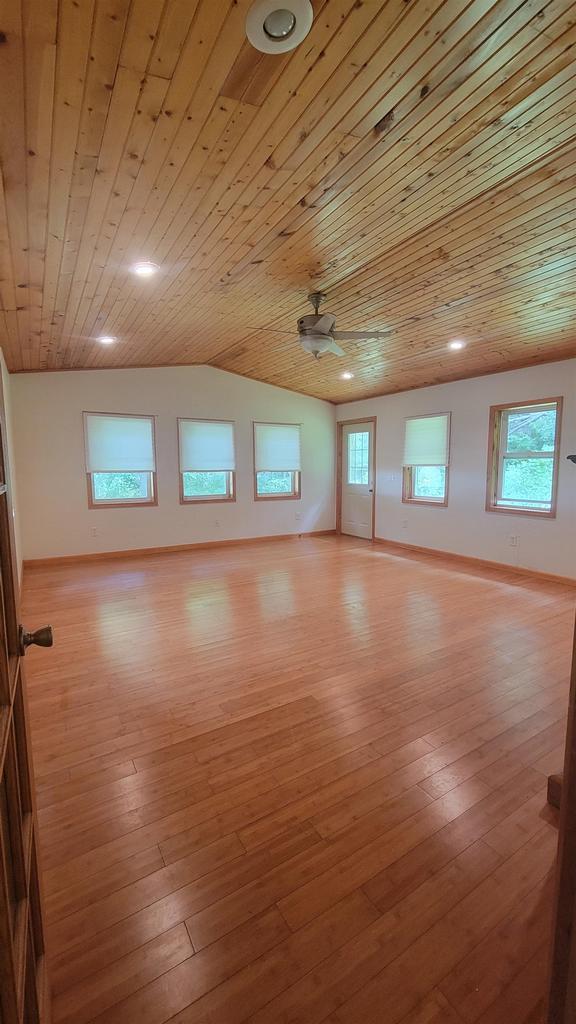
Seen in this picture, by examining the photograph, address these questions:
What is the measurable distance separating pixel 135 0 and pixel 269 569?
5002 millimetres

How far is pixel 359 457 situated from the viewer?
7.97 m

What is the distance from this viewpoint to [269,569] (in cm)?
576

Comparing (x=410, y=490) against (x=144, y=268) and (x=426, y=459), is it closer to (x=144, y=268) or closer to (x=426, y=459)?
(x=426, y=459)

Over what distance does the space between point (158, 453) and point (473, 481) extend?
4.58 meters

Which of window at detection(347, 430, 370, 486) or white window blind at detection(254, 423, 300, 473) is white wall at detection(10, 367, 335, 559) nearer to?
white window blind at detection(254, 423, 300, 473)

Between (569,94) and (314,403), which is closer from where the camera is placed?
(569,94)

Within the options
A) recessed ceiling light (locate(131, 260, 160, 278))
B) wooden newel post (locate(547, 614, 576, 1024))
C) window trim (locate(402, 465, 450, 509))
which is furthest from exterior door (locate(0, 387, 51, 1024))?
window trim (locate(402, 465, 450, 509))

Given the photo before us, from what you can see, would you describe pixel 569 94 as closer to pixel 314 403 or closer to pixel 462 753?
pixel 462 753

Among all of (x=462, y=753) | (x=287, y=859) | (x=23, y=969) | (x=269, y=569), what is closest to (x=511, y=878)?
(x=462, y=753)

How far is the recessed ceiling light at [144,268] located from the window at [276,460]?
419 centimetres


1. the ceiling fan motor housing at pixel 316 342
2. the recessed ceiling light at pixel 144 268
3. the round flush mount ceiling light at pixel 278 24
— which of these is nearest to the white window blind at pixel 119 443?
the recessed ceiling light at pixel 144 268

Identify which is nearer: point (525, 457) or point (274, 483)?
point (525, 457)

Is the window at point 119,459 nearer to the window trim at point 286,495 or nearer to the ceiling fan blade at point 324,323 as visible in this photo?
the window trim at point 286,495

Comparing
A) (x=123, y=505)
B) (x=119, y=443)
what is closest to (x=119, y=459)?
(x=119, y=443)
